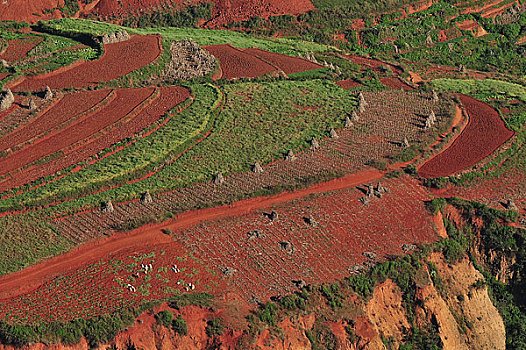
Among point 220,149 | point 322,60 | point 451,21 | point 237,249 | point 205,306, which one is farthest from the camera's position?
point 451,21

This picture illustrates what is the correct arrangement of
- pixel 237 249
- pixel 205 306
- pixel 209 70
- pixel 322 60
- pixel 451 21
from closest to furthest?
pixel 205 306
pixel 237 249
pixel 209 70
pixel 322 60
pixel 451 21

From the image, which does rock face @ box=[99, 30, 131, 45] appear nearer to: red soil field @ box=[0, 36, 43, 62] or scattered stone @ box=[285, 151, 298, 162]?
red soil field @ box=[0, 36, 43, 62]

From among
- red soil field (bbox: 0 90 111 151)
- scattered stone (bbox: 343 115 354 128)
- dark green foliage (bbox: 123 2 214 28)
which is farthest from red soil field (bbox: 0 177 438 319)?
dark green foliage (bbox: 123 2 214 28)

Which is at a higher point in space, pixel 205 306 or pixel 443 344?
pixel 205 306

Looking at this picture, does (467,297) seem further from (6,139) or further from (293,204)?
(6,139)

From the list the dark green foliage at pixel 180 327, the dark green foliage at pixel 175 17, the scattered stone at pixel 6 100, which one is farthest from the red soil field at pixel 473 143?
the dark green foliage at pixel 175 17

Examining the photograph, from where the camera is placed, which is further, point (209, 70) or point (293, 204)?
point (209, 70)

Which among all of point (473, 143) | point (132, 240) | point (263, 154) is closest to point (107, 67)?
point (263, 154)

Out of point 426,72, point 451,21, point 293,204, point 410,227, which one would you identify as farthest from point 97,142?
point 451,21
